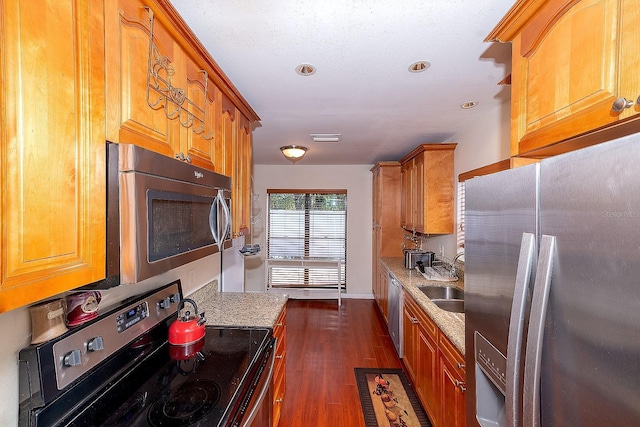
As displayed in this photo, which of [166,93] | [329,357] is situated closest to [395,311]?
[329,357]

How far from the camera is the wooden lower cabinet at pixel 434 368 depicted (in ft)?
4.91

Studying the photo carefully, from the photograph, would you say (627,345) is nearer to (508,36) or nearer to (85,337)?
(508,36)

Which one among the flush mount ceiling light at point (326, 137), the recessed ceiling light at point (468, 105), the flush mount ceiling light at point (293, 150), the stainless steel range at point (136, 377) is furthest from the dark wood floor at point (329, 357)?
the recessed ceiling light at point (468, 105)

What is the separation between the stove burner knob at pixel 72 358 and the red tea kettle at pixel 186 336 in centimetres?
47

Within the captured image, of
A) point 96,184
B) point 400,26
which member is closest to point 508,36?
point 400,26

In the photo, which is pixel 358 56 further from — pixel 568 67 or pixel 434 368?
pixel 434 368

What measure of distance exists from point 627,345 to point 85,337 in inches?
60.3

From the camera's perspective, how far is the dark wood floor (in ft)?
7.22

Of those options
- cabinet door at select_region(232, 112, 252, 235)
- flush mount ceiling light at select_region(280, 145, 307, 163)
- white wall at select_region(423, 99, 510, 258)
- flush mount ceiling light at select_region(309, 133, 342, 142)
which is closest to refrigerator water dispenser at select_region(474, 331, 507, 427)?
cabinet door at select_region(232, 112, 252, 235)

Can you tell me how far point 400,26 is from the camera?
4.13 ft

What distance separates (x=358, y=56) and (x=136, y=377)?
1880mm

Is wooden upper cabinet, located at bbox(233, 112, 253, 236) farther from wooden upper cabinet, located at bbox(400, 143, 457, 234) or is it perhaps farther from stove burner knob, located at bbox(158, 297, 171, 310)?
wooden upper cabinet, located at bbox(400, 143, 457, 234)

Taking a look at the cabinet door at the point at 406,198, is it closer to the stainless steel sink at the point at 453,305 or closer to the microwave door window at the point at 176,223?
the stainless steel sink at the point at 453,305

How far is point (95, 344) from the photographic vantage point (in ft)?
3.43
